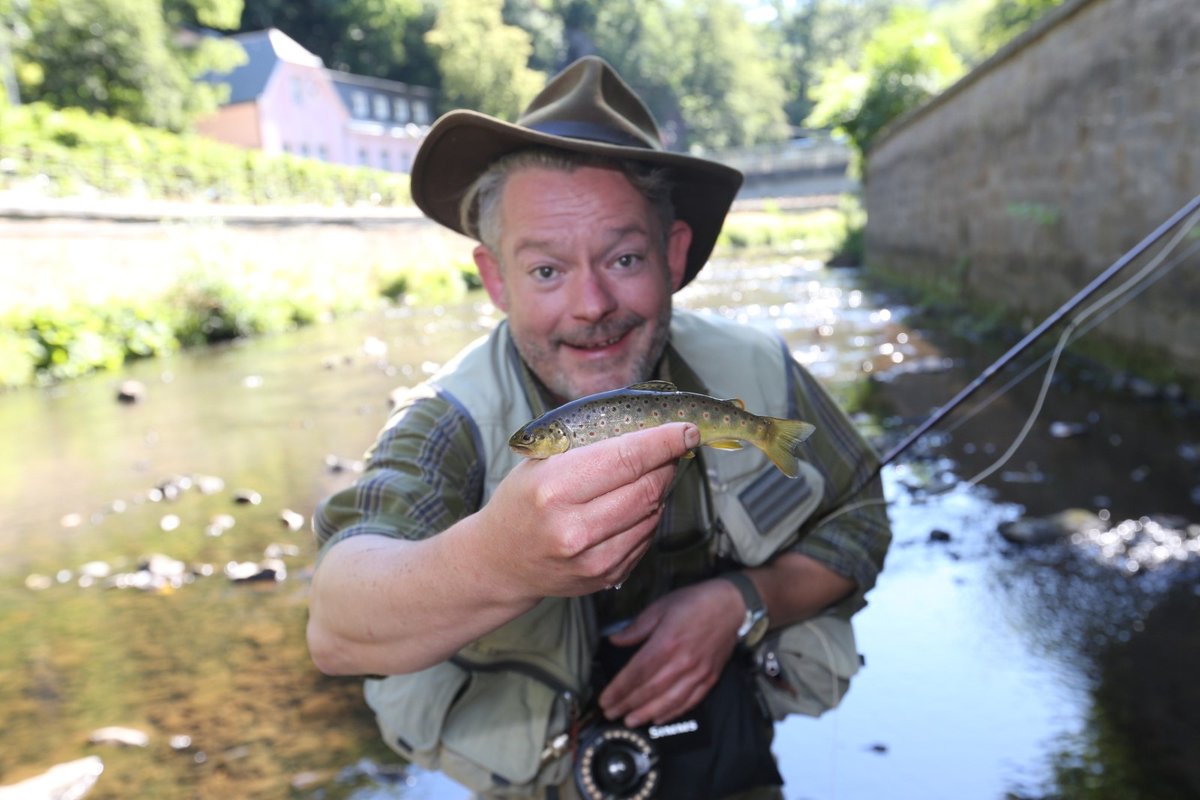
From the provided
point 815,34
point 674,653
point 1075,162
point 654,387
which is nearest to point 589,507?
point 654,387

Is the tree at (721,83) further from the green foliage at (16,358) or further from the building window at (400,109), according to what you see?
the green foliage at (16,358)

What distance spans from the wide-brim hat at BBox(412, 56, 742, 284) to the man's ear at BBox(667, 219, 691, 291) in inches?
2.7

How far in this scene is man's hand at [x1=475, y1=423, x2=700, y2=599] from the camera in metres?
1.44

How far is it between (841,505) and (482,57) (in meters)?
70.7

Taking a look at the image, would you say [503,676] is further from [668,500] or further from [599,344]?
[599,344]

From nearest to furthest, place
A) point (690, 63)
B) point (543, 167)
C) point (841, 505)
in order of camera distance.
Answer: point (543, 167) → point (841, 505) → point (690, 63)

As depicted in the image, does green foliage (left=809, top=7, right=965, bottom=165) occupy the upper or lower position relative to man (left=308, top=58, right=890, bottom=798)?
upper

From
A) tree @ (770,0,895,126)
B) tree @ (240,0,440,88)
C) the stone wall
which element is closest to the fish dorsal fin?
the stone wall

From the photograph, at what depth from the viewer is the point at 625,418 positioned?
5.17ft

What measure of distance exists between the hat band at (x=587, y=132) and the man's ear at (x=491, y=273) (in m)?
0.38

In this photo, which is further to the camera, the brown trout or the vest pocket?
the vest pocket

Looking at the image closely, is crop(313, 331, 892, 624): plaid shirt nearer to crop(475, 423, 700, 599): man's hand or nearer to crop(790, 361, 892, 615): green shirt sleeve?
crop(790, 361, 892, 615): green shirt sleeve

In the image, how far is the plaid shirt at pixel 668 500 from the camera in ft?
7.26

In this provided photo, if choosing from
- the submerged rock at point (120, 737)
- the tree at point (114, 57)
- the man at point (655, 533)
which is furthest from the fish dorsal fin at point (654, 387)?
the tree at point (114, 57)
